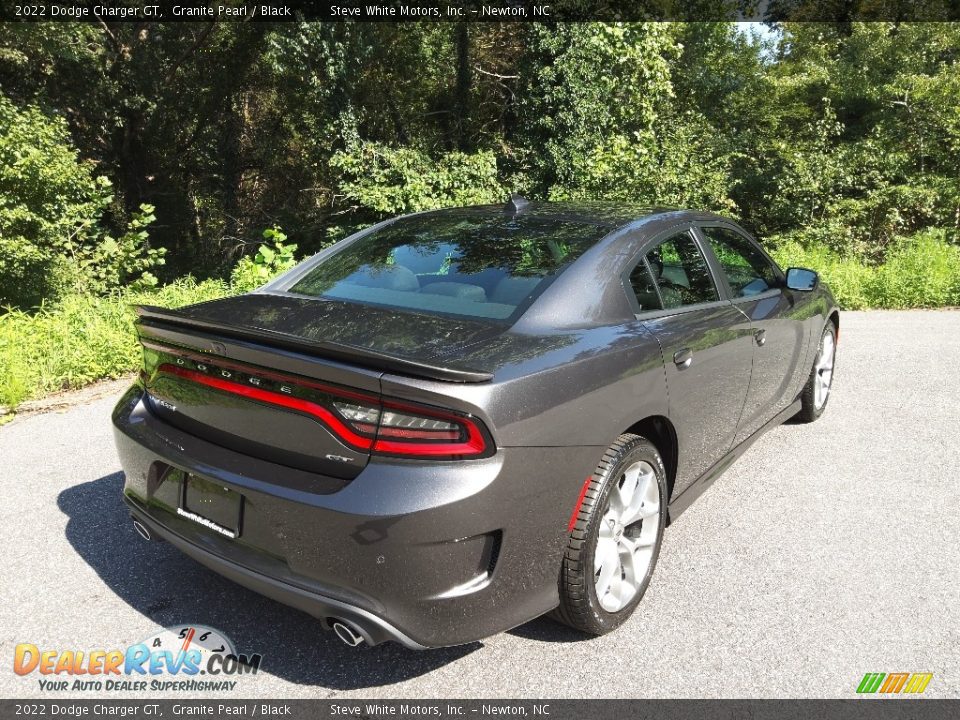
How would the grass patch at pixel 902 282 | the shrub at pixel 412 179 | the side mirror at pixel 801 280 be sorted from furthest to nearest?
the shrub at pixel 412 179
the grass patch at pixel 902 282
the side mirror at pixel 801 280

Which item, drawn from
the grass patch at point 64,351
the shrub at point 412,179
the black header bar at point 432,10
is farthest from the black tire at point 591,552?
the black header bar at point 432,10

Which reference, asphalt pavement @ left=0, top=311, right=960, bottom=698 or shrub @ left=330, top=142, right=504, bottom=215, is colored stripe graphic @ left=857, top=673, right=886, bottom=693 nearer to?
asphalt pavement @ left=0, top=311, right=960, bottom=698

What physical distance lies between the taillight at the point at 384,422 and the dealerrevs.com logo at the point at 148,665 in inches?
37.4

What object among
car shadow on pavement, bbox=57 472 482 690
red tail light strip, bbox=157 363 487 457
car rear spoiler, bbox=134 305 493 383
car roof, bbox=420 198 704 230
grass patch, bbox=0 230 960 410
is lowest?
car shadow on pavement, bbox=57 472 482 690

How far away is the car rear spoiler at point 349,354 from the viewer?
206 cm

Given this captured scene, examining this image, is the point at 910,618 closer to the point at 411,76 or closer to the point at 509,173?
the point at 509,173

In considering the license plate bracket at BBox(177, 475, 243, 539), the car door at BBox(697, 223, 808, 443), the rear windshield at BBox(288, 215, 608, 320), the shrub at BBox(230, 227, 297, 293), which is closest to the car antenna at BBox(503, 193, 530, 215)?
the rear windshield at BBox(288, 215, 608, 320)

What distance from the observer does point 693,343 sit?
10.1 feet

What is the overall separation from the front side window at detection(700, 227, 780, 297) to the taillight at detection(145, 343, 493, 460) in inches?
83.2

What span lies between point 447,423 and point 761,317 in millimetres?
2324

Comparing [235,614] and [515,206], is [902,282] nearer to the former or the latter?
[515,206]

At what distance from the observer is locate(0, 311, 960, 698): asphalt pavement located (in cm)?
243

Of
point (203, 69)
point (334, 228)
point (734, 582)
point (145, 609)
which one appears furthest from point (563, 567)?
point (203, 69)

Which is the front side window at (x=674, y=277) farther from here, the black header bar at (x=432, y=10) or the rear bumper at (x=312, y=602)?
the black header bar at (x=432, y=10)
